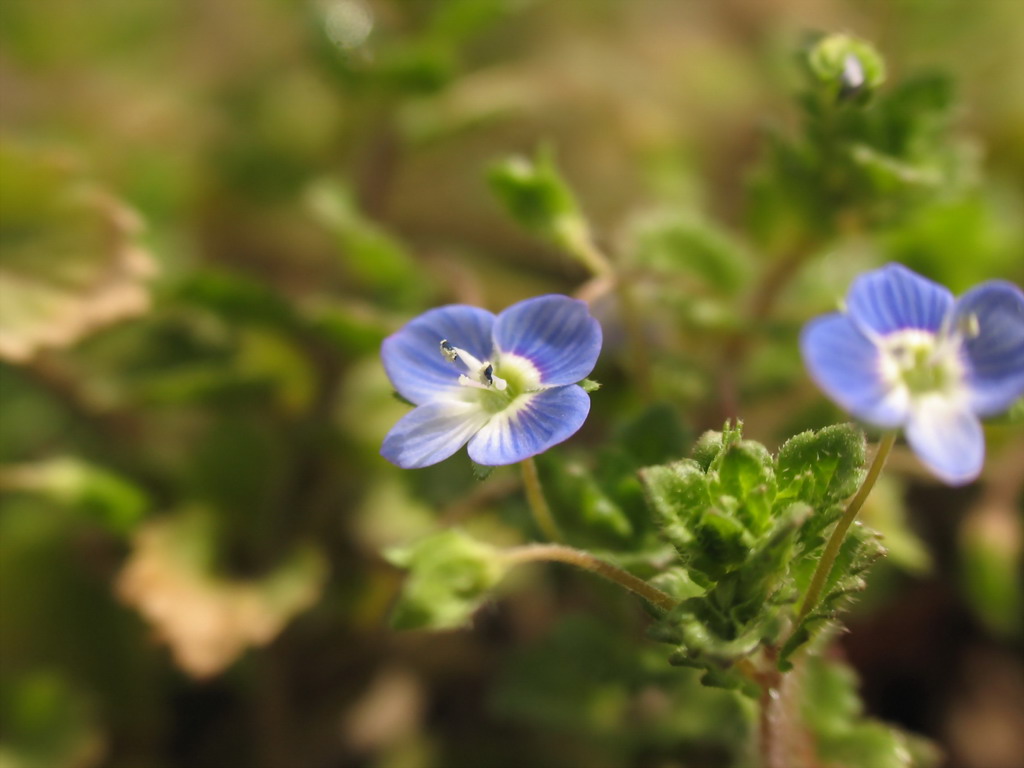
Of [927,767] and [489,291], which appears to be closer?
[927,767]

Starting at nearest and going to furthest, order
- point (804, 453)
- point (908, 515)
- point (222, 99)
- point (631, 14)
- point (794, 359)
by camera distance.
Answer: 1. point (804, 453)
2. point (794, 359)
3. point (908, 515)
4. point (222, 99)
5. point (631, 14)

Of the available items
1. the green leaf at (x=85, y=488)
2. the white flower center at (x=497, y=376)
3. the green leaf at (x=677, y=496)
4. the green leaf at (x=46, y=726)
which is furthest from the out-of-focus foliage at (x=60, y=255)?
the green leaf at (x=677, y=496)

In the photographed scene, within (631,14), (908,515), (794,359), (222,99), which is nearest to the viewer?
(794,359)

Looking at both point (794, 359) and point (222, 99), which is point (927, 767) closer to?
point (794, 359)

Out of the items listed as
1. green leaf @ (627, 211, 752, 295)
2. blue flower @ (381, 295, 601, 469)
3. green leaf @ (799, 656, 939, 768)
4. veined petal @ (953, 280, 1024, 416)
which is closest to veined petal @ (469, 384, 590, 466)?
blue flower @ (381, 295, 601, 469)

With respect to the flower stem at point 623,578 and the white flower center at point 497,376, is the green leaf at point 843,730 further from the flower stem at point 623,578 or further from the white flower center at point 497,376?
the white flower center at point 497,376

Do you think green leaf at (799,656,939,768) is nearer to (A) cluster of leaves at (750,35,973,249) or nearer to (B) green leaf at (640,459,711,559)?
(B) green leaf at (640,459,711,559)

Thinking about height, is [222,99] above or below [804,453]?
below

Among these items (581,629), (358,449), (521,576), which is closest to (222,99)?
(358,449)
